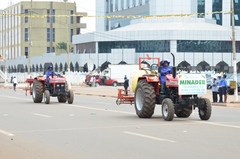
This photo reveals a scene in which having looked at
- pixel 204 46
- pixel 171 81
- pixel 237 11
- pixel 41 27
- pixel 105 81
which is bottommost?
pixel 171 81

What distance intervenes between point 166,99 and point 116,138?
5.20 m

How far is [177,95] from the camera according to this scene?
21.6 m

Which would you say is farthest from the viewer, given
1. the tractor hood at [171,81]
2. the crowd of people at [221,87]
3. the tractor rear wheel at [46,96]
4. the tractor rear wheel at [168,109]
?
the crowd of people at [221,87]

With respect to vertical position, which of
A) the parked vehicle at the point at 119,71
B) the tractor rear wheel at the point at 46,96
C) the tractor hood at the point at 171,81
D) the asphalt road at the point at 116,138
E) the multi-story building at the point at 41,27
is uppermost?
the multi-story building at the point at 41,27

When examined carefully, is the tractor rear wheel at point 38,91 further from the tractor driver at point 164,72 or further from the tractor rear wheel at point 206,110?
the tractor rear wheel at point 206,110

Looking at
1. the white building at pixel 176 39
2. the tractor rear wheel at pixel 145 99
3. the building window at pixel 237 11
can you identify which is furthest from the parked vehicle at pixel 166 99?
the building window at pixel 237 11

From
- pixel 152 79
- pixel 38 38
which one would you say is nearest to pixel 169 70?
pixel 152 79

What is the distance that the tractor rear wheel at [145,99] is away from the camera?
2181cm

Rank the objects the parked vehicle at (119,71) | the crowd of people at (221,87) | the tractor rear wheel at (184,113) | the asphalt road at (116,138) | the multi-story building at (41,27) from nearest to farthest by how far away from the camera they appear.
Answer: the asphalt road at (116,138) → the tractor rear wheel at (184,113) → the crowd of people at (221,87) → the parked vehicle at (119,71) → the multi-story building at (41,27)

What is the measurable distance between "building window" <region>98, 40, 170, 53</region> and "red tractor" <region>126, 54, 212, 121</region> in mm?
84125

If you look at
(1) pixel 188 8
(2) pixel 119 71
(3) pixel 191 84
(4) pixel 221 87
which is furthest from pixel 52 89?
(1) pixel 188 8

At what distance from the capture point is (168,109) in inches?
818

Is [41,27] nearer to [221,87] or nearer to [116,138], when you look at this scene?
[221,87]

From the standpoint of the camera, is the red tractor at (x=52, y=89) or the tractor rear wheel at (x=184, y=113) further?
the red tractor at (x=52, y=89)
